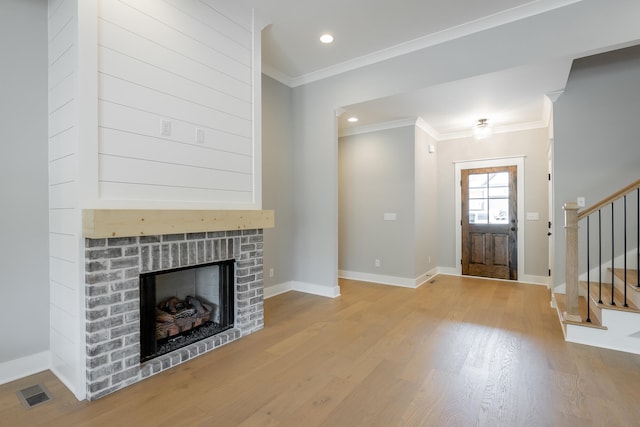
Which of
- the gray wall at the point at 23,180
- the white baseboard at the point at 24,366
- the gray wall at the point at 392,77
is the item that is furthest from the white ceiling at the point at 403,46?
the white baseboard at the point at 24,366

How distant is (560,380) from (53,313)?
3.76 metres

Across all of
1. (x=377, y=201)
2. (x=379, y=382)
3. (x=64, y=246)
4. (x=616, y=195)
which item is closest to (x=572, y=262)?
(x=616, y=195)

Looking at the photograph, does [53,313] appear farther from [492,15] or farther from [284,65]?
[492,15]

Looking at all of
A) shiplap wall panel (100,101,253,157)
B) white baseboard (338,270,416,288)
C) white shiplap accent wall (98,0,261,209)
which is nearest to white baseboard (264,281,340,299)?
white baseboard (338,270,416,288)

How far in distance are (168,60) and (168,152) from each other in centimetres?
73

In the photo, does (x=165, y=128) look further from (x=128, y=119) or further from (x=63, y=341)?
(x=63, y=341)

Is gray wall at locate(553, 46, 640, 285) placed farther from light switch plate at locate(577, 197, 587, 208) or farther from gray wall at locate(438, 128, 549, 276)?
gray wall at locate(438, 128, 549, 276)

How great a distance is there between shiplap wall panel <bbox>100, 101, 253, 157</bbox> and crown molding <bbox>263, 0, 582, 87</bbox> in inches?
73.1

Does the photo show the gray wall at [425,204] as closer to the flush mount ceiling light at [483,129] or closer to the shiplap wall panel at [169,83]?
the flush mount ceiling light at [483,129]

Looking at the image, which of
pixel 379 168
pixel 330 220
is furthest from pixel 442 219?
pixel 330 220

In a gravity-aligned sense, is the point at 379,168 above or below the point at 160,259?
above

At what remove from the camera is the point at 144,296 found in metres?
2.42

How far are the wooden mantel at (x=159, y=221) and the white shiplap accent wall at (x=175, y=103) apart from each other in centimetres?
14

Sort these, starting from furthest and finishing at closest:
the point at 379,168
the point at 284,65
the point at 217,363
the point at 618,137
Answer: the point at 379,168
the point at 284,65
the point at 618,137
the point at 217,363
